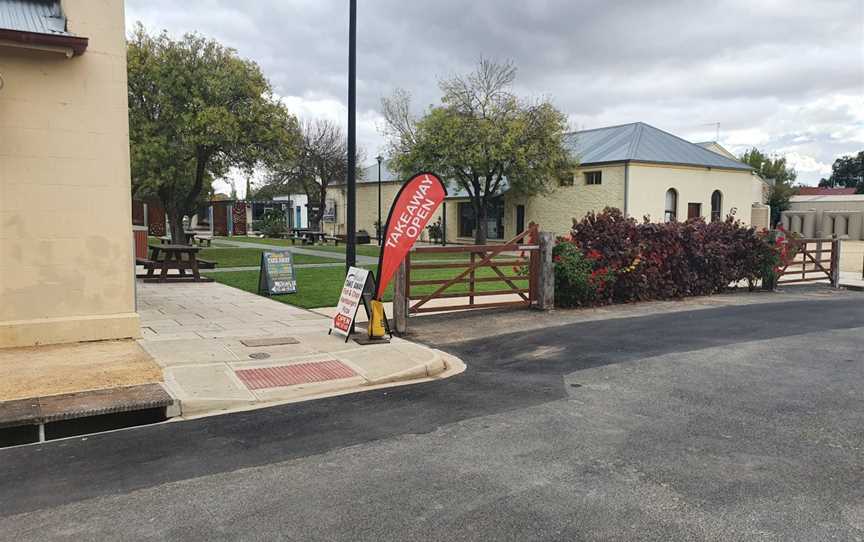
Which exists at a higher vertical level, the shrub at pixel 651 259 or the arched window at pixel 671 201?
the arched window at pixel 671 201

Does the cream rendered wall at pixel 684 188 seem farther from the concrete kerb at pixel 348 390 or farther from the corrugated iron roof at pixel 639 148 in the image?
the concrete kerb at pixel 348 390

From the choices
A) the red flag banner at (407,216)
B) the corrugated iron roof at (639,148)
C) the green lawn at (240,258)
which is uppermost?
the corrugated iron roof at (639,148)

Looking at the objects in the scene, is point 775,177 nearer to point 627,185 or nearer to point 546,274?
point 627,185

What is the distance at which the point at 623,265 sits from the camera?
44.6 ft

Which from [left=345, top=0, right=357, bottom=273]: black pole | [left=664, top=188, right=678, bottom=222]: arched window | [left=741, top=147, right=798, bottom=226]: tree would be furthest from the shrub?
[left=741, top=147, right=798, bottom=226]: tree

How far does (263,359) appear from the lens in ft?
25.5

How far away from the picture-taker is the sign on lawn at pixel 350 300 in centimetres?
909

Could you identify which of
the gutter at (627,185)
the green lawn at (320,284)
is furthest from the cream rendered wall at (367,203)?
the green lawn at (320,284)

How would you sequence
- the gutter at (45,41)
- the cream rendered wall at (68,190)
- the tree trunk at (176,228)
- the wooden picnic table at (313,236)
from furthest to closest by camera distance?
the wooden picnic table at (313,236) → the tree trunk at (176,228) → the cream rendered wall at (68,190) → the gutter at (45,41)

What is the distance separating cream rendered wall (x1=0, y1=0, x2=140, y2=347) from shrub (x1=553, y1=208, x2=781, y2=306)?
8141 millimetres

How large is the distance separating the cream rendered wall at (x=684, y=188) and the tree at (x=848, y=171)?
237 feet

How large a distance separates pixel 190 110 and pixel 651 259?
59.6ft

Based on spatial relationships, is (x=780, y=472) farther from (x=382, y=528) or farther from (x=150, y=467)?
(x=150, y=467)

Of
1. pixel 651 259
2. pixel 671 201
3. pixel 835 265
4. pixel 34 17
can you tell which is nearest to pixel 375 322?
pixel 34 17
